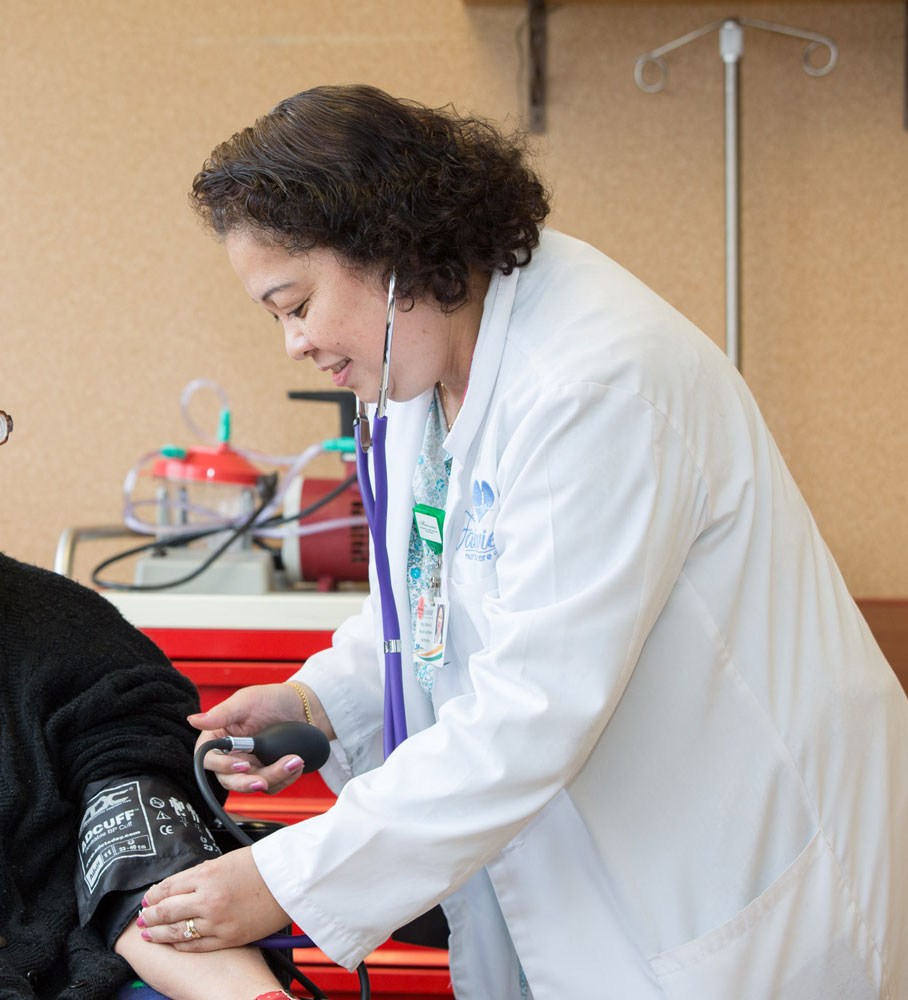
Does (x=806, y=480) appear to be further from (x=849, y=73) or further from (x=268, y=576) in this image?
(x=268, y=576)

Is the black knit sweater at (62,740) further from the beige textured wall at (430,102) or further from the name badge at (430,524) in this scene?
the beige textured wall at (430,102)

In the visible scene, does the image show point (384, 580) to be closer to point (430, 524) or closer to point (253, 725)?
point (430, 524)

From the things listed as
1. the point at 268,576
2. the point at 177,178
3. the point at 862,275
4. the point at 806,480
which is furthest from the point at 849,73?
the point at 268,576

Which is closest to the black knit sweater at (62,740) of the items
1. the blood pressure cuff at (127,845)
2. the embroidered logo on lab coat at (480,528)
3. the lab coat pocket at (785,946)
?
the blood pressure cuff at (127,845)

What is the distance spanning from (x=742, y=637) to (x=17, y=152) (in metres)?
2.22

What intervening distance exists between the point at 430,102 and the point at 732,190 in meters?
0.72

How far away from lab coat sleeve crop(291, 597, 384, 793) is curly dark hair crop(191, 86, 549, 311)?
0.50m

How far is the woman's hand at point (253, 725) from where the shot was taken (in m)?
1.08

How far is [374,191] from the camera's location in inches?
39.2

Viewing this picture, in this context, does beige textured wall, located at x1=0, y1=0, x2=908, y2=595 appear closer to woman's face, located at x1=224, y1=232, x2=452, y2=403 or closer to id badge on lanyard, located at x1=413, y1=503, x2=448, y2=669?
id badge on lanyard, located at x1=413, y1=503, x2=448, y2=669

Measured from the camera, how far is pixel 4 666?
1.18 meters

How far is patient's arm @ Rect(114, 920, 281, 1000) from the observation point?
2.98 feet

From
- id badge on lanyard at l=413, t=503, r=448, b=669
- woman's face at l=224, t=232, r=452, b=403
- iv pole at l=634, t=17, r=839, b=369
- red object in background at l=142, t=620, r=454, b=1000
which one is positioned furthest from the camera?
iv pole at l=634, t=17, r=839, b=369

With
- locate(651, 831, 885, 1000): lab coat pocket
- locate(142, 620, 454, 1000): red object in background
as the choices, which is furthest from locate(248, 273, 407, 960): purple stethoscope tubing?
locate(142, 620, 454, 1000): red object in background
